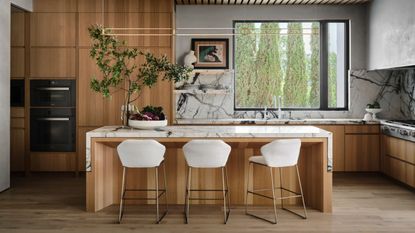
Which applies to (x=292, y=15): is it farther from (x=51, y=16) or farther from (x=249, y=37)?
(x=51, y=16)

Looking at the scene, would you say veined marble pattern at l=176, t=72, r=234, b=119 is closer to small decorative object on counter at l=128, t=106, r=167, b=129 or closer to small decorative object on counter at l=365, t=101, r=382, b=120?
small decorative object on counter at l=365, t=101, r=382, b=120

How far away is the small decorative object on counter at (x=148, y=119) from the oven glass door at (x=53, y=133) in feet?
7.11

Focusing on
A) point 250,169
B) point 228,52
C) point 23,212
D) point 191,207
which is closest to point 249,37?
point 228,52

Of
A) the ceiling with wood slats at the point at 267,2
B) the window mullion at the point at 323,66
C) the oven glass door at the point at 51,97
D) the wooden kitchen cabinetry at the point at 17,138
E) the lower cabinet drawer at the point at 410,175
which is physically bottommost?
the lower cabinet drawer at the point at 410,175

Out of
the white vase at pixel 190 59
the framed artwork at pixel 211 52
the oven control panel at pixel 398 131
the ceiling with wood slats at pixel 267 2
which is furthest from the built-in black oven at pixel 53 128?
the oven control panel at pixel 398 131

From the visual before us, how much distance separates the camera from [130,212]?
4637 millimetres

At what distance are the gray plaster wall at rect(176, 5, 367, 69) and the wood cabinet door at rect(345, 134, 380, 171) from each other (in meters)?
1.26

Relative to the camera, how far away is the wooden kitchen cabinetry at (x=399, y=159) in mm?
5492

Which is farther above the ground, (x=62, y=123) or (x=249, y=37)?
(x=249, y=37)

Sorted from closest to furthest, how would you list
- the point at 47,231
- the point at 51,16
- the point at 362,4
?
the point at 47,231, the point at 51,16, the point at 362,4

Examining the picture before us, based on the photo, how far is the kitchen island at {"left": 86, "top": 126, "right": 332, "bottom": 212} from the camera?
451cm

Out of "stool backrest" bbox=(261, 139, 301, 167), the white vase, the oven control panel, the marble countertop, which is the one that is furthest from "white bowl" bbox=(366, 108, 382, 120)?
"stool backrest" bbox=(261, 139, 301, 167)

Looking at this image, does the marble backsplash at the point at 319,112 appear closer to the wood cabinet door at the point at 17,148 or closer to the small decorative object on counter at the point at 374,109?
the small decorative object on counter at the point at 374,109

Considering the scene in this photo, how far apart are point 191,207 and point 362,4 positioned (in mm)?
4465
